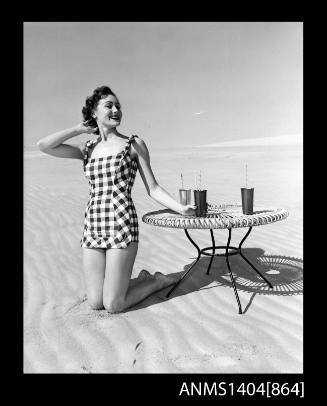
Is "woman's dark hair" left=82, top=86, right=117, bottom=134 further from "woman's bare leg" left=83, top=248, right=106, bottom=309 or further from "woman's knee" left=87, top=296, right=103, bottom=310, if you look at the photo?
"woman's knee" left=87, top=296, right=103, bottom=310

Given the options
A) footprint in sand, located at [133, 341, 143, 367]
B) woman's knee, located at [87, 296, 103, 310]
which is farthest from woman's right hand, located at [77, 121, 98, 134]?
footprint in sand, located at [133, 341, 143, 367]

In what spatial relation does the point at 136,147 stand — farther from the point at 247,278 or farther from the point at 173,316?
the point at 247,278

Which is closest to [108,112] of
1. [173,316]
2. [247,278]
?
[173,316]

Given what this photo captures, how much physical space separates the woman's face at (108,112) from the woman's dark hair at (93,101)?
1.3 inches

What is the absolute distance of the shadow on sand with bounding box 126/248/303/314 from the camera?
132 inches

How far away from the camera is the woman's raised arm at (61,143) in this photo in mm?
3041

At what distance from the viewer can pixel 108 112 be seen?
3.02 m

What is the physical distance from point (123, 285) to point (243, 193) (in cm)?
114

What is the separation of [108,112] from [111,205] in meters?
0.71

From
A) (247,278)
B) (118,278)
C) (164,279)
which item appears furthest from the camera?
(247,278)

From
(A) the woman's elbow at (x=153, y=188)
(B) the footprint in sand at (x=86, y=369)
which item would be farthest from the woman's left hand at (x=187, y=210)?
(B) the footprint in sand at (x=86, y=369)

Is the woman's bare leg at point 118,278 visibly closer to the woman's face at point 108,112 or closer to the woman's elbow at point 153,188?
the woman's elbow at point 153,188

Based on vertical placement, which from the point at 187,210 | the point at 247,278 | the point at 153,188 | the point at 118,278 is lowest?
the point at 247,278
